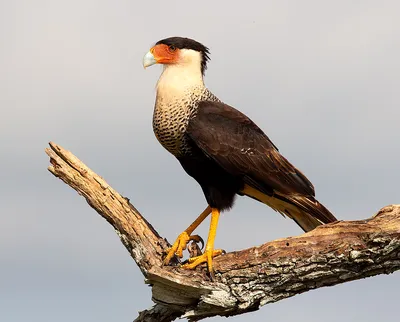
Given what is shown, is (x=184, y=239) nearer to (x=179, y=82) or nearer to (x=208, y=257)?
(x=208, y=257)

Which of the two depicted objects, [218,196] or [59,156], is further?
[218,196]

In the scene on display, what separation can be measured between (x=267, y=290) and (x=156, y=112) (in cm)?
245

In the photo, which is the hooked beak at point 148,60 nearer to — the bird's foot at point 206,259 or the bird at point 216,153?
the bird at point 216,153

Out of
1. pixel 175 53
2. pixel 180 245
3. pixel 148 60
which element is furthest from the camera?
pixel 175 53

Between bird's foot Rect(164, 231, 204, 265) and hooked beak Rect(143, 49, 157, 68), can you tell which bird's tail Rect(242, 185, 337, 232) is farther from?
hooked beak Rect(143, 49, 157, 68)

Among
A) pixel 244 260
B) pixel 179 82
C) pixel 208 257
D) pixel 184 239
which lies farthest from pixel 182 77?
pixel 244 260

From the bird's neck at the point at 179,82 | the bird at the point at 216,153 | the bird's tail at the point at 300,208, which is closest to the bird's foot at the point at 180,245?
the bird at the point at 216,153

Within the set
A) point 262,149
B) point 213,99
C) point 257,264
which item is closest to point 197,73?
point 213,99

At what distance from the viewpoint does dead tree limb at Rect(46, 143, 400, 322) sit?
685 centimetres

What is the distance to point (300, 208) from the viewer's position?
8.19m

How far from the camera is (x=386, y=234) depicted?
6699 mm

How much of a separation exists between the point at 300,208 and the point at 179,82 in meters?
1.96

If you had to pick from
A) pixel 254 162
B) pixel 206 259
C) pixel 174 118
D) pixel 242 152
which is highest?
pixel 174 118

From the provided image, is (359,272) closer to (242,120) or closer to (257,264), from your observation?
(257,264)
